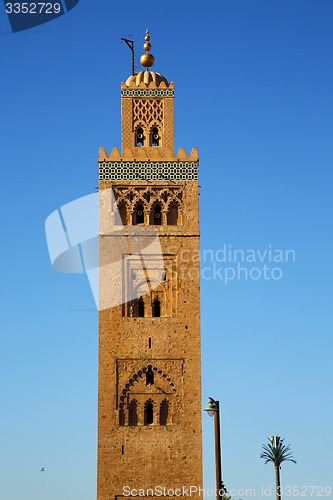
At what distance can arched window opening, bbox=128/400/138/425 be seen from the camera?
24469 mm

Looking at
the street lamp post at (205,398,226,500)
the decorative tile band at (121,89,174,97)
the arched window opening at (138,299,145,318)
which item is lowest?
the street lamp post at (205,398,226,500)

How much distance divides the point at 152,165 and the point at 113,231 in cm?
238

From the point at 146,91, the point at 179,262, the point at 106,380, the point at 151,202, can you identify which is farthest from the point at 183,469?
the point at 146,91

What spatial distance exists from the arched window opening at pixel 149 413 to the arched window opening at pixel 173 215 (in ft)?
17.6

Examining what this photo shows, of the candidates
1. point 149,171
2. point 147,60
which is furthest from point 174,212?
point 147,60

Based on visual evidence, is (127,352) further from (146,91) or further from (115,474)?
(146,91)

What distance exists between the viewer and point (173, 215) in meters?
26.2

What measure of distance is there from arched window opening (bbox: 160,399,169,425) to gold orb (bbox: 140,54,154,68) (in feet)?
35.0

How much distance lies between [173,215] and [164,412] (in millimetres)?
5851

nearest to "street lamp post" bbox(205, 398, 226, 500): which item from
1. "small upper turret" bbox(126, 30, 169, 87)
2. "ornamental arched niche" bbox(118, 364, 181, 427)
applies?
"ornamental arched niche" bbox(118, 364, 181, 427)

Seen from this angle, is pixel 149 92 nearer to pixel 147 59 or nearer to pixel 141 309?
pixel 147 59

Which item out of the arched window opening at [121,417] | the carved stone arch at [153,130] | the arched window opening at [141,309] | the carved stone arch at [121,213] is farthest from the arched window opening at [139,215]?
the arched window opening at [121,417]

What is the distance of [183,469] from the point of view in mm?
23984

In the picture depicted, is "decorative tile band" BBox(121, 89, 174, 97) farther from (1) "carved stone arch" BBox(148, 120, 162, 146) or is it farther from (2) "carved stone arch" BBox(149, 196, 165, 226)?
(2) "carved stone arch" BBox(149, 196, 165, 226)
